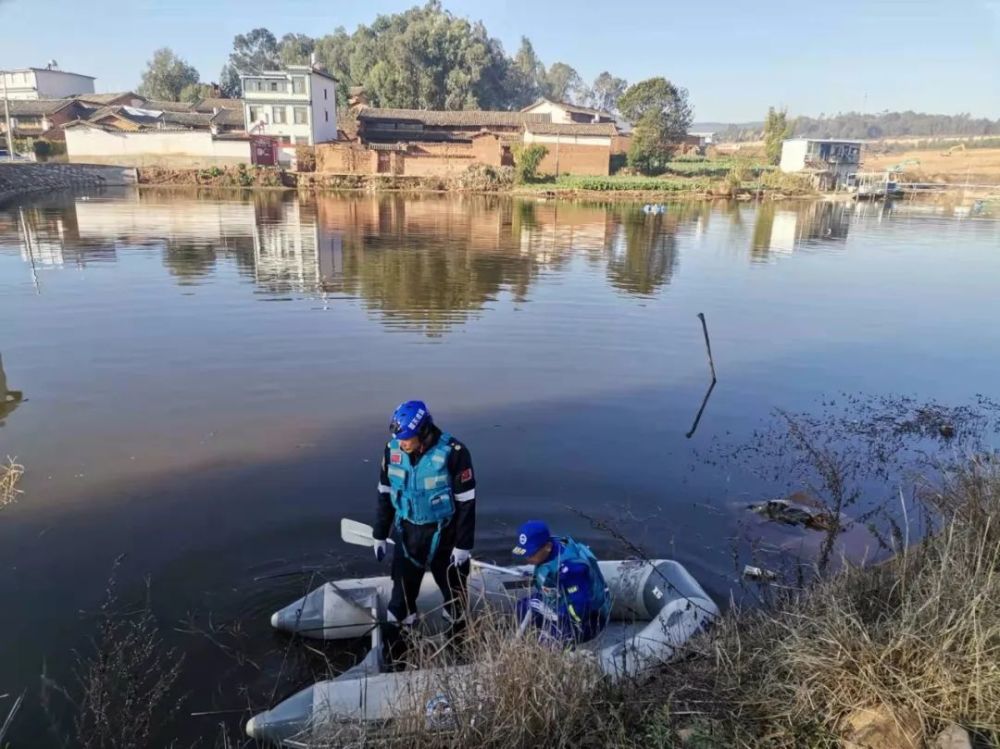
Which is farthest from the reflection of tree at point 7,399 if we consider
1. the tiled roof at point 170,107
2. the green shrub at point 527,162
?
the tiled roof at point 170,107

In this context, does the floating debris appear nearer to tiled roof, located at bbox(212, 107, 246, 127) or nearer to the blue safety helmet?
the blue safety helmet

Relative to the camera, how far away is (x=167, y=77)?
94.0 m

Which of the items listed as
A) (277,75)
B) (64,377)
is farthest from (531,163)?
(64,377)

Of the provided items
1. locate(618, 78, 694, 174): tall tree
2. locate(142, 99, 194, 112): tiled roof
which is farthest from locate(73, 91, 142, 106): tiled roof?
locate(618, 78, 694, 174): tall tree

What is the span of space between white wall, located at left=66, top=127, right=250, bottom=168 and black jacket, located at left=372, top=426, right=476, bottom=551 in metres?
55.7

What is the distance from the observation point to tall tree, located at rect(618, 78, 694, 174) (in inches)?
2397

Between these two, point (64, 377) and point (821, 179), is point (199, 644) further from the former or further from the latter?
point (821, 179)

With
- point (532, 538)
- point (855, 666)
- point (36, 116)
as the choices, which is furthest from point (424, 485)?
point (36, 116)

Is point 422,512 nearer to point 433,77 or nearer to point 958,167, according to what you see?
point 433,77

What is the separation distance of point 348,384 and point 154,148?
53.7 m

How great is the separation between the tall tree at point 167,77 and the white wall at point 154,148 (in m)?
43.4

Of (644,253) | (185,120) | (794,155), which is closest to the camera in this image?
(644,253)

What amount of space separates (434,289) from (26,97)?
91.9 meters

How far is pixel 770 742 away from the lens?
129 inches
